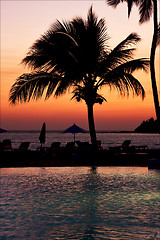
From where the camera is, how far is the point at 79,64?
19.0 m

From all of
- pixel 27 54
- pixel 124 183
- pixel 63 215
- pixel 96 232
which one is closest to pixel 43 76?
pixel 27 54

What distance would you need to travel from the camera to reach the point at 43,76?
61.8 ft

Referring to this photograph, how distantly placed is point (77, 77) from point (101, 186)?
319 inches

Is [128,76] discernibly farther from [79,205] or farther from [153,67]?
[79,205]

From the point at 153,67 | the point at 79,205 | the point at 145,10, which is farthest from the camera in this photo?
the point at 145,10

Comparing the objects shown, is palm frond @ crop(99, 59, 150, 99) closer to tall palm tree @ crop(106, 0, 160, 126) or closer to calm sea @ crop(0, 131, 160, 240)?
tall palm tree @ crop(106, 0, 160, 126)

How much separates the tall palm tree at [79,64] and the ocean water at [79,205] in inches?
190

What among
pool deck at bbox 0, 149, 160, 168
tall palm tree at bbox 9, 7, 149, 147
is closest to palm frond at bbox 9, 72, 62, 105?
tall palm tree at bbox 9, 7, 149, 147

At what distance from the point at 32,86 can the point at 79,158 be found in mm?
4106

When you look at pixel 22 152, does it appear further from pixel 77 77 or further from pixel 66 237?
pixel 66 237

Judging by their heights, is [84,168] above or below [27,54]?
below

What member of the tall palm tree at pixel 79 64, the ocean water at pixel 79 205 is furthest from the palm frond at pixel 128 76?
the ocean water at pixel 79 205

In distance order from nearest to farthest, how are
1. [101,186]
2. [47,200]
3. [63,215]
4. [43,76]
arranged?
[63,215]
[47,200]
[101,186]
[43,76]

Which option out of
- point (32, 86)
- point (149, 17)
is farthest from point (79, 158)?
point (149, 17)
